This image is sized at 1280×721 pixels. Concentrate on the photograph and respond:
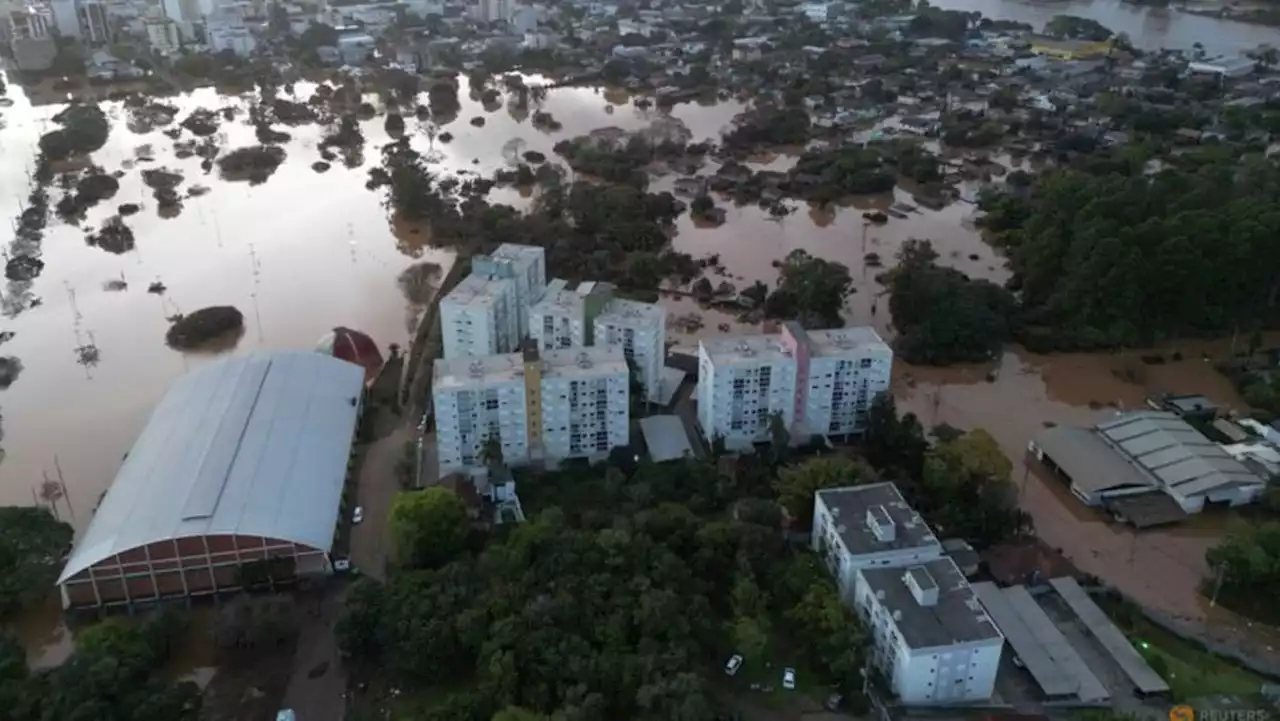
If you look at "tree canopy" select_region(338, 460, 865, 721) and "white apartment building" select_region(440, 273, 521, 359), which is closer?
"tree canopy" select_region(338, 460, 865, 721)

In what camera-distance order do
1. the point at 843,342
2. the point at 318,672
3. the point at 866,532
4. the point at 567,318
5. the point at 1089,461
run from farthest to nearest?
the point at 567,318 < the point at 843,342 < the point at 1089,461 < the point at 866,532 < the point at 318,672

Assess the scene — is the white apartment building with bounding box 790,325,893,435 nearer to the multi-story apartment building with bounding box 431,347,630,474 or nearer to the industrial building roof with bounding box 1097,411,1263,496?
the multi-story apartment building with bounding box 431,347,630,474

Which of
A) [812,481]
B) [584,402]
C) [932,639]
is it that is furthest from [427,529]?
[932,639]

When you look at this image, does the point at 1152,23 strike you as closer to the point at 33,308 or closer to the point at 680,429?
the point at 680,429

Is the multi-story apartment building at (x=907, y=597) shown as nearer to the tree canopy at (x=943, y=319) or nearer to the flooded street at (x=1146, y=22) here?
the tree canopy at (x=943, y=319)

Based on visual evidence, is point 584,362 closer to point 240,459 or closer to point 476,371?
point 476,371

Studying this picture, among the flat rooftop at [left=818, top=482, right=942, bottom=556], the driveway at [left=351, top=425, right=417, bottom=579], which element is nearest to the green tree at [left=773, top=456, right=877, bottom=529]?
the flat rooftop at [left=818, top=482, right=942, bottom=556]

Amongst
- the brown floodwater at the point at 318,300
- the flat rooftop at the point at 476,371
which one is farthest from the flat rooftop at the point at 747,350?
the brown floodwater at the point at 318,300
